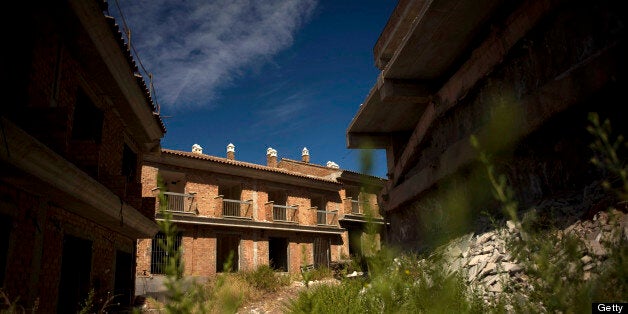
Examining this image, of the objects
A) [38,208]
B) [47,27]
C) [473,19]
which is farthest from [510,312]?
[47,27]

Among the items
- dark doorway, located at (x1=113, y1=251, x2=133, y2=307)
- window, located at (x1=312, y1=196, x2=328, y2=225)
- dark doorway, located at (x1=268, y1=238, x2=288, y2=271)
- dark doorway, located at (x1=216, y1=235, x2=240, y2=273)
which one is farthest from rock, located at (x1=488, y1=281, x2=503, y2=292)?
window, located at (x1=312, y1=196, x2=328, y2=225)

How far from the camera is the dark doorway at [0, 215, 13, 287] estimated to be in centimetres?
575

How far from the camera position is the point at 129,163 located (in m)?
12.5

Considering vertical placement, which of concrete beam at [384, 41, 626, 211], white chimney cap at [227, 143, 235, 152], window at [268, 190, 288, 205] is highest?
white chimney cap at [227, 143, 235, 152]

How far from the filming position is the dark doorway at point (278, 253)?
2425cm

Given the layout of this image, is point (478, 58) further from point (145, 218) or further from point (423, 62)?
point (145, 218)

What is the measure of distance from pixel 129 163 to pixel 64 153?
21.2ft

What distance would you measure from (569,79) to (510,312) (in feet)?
8.05

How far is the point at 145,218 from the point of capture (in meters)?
11.0

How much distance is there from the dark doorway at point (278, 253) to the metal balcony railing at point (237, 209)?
2663mm

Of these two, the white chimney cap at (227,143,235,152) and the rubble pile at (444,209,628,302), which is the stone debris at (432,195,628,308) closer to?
the rubble pile at (444,209,628,302)

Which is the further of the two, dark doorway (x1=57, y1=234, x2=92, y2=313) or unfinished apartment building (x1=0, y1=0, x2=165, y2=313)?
dark doorway (x1=57, y1=234, x2=92, y2=313)

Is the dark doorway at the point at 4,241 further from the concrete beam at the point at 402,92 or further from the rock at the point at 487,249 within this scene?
the rock at the point at 487,249

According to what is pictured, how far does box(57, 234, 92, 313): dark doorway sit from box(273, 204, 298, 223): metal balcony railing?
1562 centimetres
